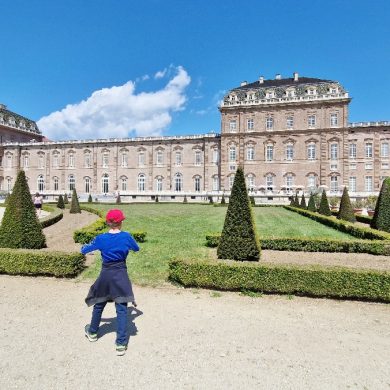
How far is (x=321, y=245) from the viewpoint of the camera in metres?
9.33

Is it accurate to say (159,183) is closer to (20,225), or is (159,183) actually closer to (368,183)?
(368,183)

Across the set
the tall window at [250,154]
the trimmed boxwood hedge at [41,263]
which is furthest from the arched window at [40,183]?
the trimmed boxwood hedge at [41,263]

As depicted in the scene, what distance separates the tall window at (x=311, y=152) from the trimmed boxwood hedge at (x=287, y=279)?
118 feet

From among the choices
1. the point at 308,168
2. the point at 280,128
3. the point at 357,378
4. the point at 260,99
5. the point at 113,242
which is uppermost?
the point at 260,99

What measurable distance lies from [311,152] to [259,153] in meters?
6.86

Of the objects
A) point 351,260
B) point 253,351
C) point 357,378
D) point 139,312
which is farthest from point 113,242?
point 351,260

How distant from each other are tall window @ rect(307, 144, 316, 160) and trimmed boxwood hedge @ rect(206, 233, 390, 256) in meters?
32.1

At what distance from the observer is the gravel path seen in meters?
3.14

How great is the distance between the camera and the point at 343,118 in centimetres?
3759

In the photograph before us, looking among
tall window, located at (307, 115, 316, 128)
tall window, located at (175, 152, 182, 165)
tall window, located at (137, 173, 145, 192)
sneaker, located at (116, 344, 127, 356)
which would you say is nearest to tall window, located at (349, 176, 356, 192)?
tall window, located at (307, 115, 316, 128)

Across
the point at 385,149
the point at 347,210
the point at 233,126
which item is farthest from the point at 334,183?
the point at 347,210

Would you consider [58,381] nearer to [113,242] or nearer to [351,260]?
[113,242]

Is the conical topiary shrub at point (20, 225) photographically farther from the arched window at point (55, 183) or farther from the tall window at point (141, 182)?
the arched window at point (55, 183)

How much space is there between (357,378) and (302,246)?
21.2 ft
